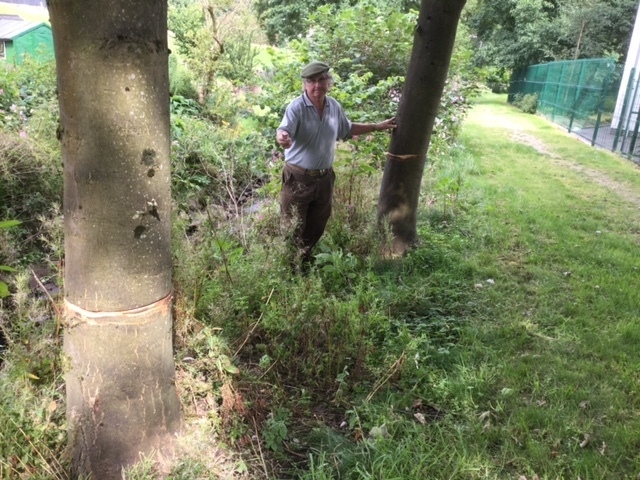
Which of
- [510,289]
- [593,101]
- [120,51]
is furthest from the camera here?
[593,101]

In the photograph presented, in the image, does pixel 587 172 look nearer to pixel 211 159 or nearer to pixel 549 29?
pixel 211 159

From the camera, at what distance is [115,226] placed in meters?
1.88

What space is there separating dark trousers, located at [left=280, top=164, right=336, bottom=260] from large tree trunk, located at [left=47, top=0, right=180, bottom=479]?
2270mm

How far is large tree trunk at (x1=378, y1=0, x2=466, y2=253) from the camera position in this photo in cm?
436

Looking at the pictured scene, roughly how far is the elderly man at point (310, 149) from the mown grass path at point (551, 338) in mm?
1700

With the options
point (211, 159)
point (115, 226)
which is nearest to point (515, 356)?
point (115, 226)

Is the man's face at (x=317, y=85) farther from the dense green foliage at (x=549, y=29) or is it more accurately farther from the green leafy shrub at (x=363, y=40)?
the dense green foliage at (x=549, y=29)

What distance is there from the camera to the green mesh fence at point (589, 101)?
46.8ft

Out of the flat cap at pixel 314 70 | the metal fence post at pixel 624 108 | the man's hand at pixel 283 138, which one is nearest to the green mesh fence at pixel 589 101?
the metal fence post at pixel 624 108

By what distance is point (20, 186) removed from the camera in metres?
5.66

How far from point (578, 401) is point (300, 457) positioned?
5.88ft

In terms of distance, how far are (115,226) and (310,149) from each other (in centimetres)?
274

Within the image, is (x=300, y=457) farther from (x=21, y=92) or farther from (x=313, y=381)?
(x=21, y=92)

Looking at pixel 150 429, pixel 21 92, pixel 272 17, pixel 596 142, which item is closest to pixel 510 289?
pixel 150 429
